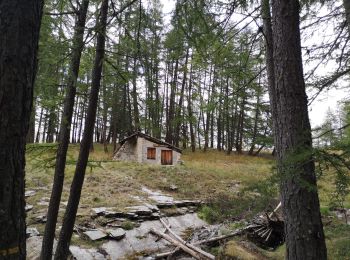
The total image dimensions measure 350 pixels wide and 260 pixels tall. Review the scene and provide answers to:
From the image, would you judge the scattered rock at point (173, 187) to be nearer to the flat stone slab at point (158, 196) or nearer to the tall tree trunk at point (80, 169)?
the flat stone slab at point (158, 196)

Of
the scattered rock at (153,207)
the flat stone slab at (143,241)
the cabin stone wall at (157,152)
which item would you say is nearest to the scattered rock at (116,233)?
the flat stone slab at (143,241)

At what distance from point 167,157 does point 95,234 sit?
600 inches

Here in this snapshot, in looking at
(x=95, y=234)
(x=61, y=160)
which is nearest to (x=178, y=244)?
(x=95, y=234)

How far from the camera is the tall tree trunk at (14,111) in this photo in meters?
1.79

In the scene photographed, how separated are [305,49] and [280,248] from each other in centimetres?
625

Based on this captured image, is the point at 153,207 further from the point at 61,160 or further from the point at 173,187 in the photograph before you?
the point at 61,160

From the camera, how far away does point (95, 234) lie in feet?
32.3

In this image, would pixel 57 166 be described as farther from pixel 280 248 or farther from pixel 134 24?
pixel 280 248

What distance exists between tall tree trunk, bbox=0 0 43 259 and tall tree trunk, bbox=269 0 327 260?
8.10ft

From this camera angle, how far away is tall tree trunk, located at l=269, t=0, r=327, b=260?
11.5ft

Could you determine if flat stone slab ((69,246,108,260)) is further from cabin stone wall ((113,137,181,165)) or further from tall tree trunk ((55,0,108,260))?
cabin stone wall ((113,137,181,165))

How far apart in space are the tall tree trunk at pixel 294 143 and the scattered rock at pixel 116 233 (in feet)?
23.6

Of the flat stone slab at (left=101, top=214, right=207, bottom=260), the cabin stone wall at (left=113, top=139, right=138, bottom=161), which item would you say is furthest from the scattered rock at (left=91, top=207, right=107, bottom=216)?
the cabin stone wall at (left=113, top=139, right=138, bottom=161)

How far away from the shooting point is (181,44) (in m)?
5.41
